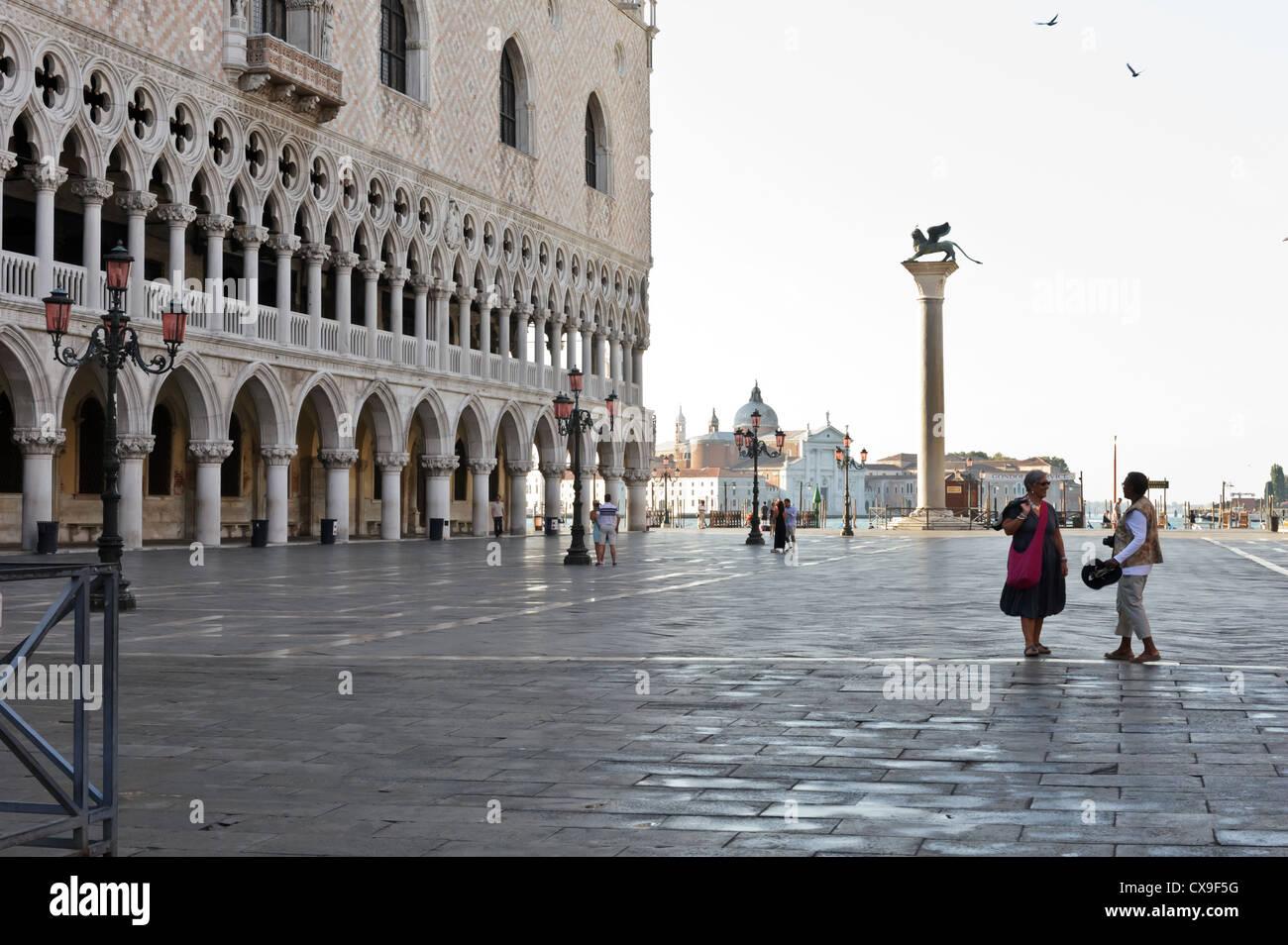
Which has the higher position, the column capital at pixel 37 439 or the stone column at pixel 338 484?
the column capital at pixel 37 439

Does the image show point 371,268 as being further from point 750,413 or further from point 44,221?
point 750,413

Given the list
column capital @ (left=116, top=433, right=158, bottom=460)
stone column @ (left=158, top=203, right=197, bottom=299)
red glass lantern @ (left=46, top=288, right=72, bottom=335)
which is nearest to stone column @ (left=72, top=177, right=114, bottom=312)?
stone column @ (left=158, top=203, right=197, bottom=299)

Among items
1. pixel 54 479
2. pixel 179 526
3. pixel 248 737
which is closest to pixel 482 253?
pixel 179 526

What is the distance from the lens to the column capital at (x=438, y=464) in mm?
40250

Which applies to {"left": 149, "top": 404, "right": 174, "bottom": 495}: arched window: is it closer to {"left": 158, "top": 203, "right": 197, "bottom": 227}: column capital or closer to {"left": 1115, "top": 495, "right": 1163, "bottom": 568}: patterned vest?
{"left": 158, "top": 203, "right": 197, "bottom": 227}: column capital

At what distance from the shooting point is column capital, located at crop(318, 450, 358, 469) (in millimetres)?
35562

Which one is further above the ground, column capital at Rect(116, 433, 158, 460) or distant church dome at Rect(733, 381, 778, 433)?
distant church dome at Rect(733, 381, 778, 433)

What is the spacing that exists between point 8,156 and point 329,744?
21.4 m

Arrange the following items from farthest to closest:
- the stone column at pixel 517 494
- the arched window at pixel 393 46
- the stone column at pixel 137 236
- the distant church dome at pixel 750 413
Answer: the distant church dome at pixel 750 413
the stone column at pixel 517 494
the arched window at pixel 393 46
the stone column at pixel 137 236

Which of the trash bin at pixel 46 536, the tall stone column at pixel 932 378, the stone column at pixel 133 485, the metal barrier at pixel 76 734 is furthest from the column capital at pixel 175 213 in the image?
the tall stone column at pixel 932 378

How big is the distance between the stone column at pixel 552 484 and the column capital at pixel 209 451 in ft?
54.4

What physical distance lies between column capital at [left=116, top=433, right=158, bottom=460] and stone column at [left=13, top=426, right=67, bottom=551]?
1535 millimetres

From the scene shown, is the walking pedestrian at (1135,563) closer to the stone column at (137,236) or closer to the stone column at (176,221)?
the stone column at (137,236)
